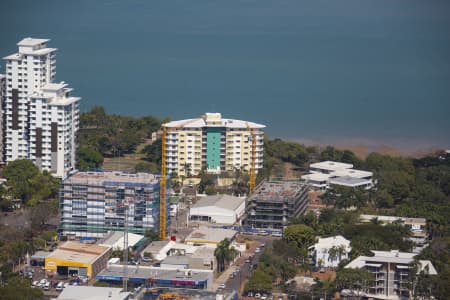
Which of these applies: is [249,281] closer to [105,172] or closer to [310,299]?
[310,299]

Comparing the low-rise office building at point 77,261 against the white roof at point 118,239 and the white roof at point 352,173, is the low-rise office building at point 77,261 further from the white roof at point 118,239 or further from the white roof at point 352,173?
the white roof at point 352,173

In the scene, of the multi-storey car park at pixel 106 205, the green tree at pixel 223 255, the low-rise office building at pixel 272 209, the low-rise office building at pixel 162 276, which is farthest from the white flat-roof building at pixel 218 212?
the low-rise office building at pixel 162 276

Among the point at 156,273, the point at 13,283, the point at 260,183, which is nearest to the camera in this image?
the point at 13,283

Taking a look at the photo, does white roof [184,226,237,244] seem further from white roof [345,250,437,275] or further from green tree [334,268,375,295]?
green tree [334,268,375,295]

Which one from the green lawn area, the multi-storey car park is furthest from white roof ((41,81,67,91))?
the multi-storey car park

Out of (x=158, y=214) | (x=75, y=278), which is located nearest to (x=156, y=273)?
(x=75, y=278)

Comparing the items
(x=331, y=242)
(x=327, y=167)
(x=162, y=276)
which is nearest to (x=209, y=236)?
(x=331, y=242)

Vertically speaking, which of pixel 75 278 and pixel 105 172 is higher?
pixel 105 172
